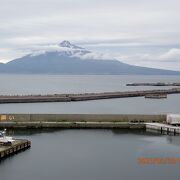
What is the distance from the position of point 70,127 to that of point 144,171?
609 inches

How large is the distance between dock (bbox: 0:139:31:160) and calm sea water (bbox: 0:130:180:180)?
42 cm

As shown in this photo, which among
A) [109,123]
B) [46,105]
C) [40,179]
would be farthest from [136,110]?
[40,179]

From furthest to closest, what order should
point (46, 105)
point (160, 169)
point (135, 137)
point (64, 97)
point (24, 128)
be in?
point (64, 97) → point (46, 105) → point (24, 128) → point (135, 137) → point (160, 169)

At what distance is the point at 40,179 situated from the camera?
998 inches

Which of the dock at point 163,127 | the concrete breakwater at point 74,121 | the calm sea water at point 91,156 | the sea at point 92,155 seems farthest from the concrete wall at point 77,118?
the calm sea water at point 91,156

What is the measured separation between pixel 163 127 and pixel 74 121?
8570 millimetres

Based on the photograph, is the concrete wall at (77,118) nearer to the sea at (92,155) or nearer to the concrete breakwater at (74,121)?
the concrete breakwater at (74,121)

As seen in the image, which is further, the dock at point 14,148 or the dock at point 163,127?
the dock at point 163,127

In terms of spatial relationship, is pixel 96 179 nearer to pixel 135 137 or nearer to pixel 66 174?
pixel 66 174

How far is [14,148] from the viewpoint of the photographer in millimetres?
30609

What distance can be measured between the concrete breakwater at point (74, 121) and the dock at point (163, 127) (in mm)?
836

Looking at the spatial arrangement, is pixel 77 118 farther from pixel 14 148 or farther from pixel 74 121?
pixel 14 148

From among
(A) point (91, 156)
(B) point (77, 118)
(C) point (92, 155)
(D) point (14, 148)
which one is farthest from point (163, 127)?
(D) point (14, 148)

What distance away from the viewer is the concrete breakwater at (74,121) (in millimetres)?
41469
